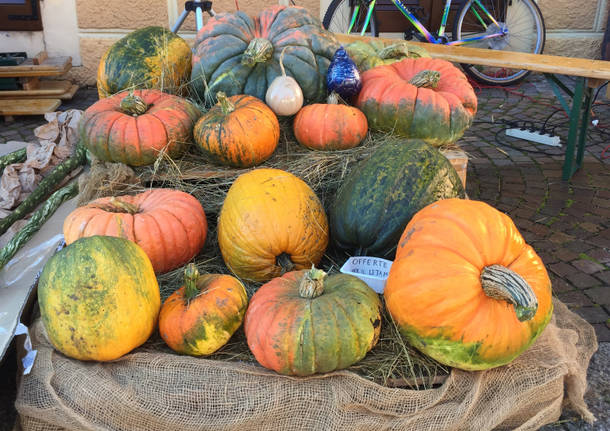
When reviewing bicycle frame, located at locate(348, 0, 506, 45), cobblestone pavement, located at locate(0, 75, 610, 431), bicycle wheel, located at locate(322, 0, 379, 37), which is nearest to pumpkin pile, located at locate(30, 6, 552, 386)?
cobblestone pavement, located at locate(0, 75, 610, 431)

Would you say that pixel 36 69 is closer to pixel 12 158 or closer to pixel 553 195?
pixel 12 158

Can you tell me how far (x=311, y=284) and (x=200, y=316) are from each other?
40 centimetres

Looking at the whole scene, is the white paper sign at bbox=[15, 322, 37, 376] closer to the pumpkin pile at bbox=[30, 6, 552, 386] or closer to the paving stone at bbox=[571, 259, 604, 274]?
the pumpkin pile at bbox=[30, 6, 552, 386]

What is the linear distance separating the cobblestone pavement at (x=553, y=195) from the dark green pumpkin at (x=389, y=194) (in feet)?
3.40

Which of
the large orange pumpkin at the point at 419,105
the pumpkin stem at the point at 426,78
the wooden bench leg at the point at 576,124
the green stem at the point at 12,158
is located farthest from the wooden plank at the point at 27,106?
the wooden bench leg at the point at 576,124

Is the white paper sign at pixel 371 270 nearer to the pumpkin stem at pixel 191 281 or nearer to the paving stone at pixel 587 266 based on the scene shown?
the pumpkin stem at pixel 191 281

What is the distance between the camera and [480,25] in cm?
791

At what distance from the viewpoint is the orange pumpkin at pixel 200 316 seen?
1.96m

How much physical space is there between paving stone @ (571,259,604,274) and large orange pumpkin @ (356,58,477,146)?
4.41ft

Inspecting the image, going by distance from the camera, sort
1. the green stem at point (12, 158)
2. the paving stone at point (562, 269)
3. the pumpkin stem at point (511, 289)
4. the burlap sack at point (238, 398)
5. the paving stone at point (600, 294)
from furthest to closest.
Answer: the green stem at point (12, 158) < the paving stone at point (562, 269) < the paving stone at point (600, 294) < the burlap sack at point (238, 398) < the pumpkin stem at point (511, 289)

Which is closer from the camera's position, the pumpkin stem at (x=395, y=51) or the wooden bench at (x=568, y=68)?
the pumpkin stem at (x=395, y=51)

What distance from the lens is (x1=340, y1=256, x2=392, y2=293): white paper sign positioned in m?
2.21

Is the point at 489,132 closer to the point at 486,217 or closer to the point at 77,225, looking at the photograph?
the point at 486,217

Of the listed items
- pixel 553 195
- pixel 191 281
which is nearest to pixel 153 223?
pixel 191 281
